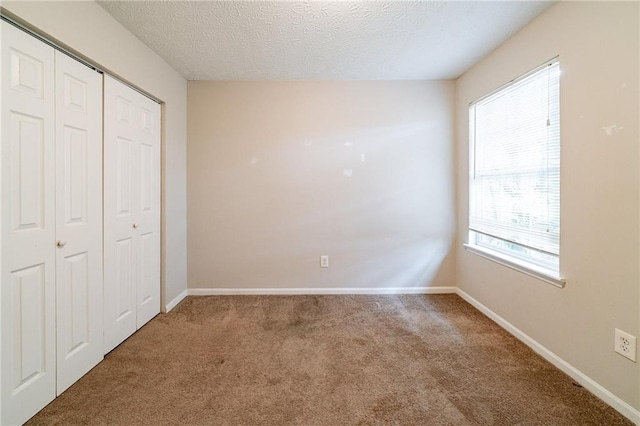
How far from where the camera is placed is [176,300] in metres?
2.78

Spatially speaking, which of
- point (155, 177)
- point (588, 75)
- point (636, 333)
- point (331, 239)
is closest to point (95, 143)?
point (155, 177)

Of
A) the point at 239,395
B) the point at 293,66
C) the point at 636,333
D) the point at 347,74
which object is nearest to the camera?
the point at 636,333

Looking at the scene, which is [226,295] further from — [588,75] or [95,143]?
[588,75]

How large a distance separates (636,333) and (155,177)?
3.48 metres

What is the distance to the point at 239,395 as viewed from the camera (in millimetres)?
1525

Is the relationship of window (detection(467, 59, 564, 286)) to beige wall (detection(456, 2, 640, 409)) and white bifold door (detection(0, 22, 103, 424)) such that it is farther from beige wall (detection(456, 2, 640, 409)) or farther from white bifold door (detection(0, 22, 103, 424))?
white bifold door (detection(0, 22, 103, 424))

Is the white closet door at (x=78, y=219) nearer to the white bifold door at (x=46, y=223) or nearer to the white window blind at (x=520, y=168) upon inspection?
the white bifold door at (x=46, y=223)

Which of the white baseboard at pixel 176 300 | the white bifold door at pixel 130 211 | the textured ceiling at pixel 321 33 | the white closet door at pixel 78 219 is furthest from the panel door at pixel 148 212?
the textured ceiling at pixel 321 33

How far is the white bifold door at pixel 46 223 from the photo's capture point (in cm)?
129

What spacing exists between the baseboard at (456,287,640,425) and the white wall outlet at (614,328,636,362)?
10.1 inches

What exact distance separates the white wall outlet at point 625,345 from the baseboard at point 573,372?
0.26m

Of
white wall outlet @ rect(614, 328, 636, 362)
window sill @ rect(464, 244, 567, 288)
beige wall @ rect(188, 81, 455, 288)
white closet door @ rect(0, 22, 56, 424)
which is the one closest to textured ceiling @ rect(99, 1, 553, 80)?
beige wall @ rect(188, 81, 455, 288)

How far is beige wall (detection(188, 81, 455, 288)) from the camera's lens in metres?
A: 2.99

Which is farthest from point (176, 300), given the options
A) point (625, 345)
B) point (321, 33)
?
point (625, 345)
